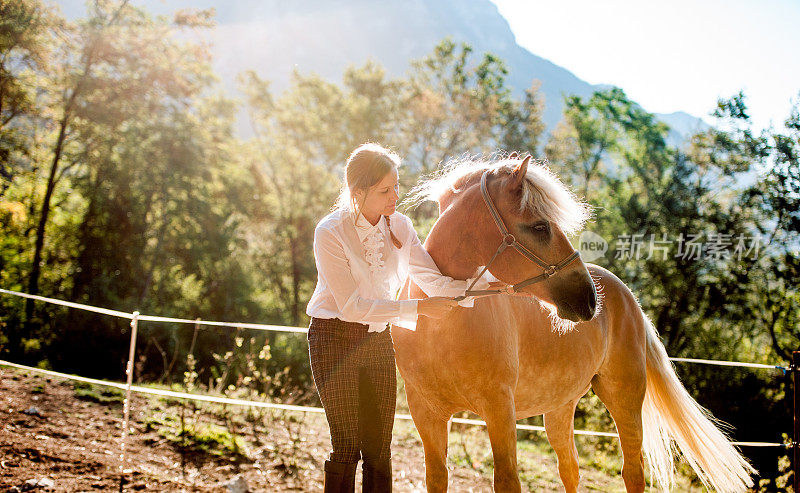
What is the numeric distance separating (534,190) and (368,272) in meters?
0.77

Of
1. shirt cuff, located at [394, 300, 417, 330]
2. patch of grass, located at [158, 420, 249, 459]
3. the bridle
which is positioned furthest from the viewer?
patch of grass, located at [158, 420, 249, 459]

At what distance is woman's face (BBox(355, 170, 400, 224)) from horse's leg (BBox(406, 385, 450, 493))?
2.91ft

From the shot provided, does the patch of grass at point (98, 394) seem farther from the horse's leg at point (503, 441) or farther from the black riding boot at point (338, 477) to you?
the horse's leg at point (503, 441)

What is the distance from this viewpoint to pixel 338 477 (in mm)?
2062

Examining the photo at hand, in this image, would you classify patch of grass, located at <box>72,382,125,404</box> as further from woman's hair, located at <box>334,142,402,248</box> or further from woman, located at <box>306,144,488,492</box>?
woman's hair, located at <box>334,142,402,248</box>

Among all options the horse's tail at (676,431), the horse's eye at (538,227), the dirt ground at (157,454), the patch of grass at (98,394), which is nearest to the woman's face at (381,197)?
the horse's eye at (538,227)

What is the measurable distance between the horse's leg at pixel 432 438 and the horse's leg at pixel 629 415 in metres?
1.46

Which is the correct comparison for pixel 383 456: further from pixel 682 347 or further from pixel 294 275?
pixel 294 275

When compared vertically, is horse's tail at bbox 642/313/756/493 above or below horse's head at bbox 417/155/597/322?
below

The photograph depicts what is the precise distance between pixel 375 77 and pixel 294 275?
405 inches

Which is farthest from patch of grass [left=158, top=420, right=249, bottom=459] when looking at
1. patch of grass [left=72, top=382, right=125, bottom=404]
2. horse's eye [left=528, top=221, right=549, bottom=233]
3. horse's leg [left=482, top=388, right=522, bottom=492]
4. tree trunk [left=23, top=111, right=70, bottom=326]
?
tree trunk [left=23, top=111, right=70, bottom=326]

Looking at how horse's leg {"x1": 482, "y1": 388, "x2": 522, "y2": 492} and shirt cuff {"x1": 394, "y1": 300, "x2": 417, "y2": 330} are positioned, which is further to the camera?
horse's leg {"x1": 482, "y1": 388, "x2": 522, "y2": 492}

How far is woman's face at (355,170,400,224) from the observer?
2.10 m

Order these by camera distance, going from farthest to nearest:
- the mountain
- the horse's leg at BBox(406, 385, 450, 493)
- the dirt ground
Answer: the mountain < the dirt ground < the horse's leg at BBox(406, 385, 450, 493)
